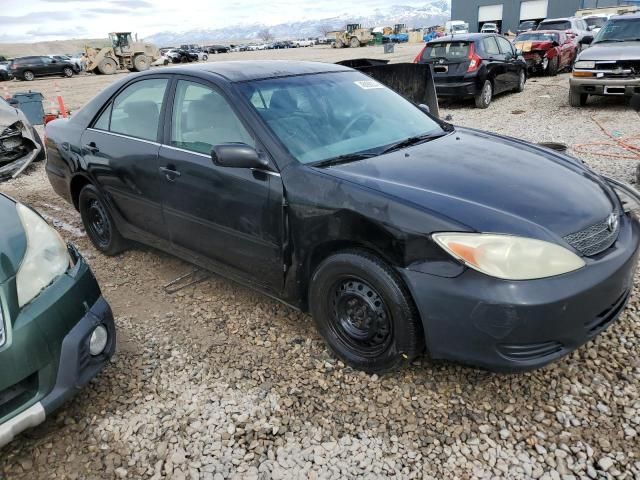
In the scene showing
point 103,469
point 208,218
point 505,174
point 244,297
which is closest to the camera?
point 103,469

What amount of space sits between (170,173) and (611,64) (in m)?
8.61

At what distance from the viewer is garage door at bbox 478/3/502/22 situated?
53.2m

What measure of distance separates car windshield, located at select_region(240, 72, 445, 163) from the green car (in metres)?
1.30

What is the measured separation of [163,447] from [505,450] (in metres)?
1.54

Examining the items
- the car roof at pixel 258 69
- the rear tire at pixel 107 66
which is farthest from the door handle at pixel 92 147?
the rear tire at pixel 107 66

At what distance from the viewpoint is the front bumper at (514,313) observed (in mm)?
2002

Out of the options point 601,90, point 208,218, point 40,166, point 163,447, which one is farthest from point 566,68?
point 163,447

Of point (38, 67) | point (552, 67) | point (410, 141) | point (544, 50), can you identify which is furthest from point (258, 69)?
point (38, 67)

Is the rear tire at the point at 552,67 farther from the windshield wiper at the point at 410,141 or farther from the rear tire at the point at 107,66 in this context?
the rear tire at the point at 107,66

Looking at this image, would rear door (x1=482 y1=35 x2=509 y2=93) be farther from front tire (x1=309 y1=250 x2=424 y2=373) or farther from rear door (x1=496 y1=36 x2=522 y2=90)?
front tire (x1=309 y1=250 x2=424 y2=373)

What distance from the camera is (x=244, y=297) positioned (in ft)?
11.5

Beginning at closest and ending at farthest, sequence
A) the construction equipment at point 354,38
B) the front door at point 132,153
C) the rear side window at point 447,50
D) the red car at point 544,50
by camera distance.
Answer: the front door at point 132,153
the rear side window at point 447,50
the red car at point 544,50
the construction equipment at point 354,38

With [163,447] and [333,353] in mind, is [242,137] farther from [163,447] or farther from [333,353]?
[163,447]

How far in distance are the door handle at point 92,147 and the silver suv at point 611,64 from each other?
8.30 m
